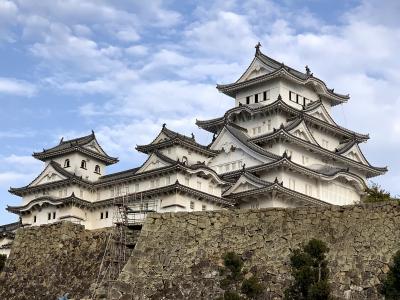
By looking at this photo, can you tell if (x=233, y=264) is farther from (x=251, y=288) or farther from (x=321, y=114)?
(x=321, y=114)

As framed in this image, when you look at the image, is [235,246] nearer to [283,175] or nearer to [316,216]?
[316,216]

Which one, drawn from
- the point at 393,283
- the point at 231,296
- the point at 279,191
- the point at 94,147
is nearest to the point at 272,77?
the point at 279,191

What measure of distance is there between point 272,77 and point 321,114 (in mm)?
5018

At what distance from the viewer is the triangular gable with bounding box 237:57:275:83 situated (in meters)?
63.9

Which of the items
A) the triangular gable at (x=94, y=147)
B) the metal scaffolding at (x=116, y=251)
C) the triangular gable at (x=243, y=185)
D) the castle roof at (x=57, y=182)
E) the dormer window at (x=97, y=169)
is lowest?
the metal scaffolding at (x=116, y=251)

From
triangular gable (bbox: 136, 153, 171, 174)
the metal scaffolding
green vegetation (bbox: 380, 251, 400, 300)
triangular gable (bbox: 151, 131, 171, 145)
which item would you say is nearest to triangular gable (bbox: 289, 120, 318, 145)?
triangular gable (bbox: 151, 131, 171, 145)

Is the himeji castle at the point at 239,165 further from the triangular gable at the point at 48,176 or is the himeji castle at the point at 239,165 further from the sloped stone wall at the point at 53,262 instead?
the sloped stone wall at the point at 53,262

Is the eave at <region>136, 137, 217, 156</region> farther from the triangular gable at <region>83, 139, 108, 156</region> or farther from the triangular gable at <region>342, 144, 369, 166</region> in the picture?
the triangular gable at <region>342, 144, 369, 166</region>

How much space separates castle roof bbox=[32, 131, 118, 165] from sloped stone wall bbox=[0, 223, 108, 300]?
97.7 feet

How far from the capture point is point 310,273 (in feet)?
73.1

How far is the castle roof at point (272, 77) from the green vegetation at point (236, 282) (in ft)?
126

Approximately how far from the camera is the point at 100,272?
2845cm

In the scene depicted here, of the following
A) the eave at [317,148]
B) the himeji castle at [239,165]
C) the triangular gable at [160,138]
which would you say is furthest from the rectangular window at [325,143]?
the triangular gable at [160,138]

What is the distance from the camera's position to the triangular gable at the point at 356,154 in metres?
62.0
